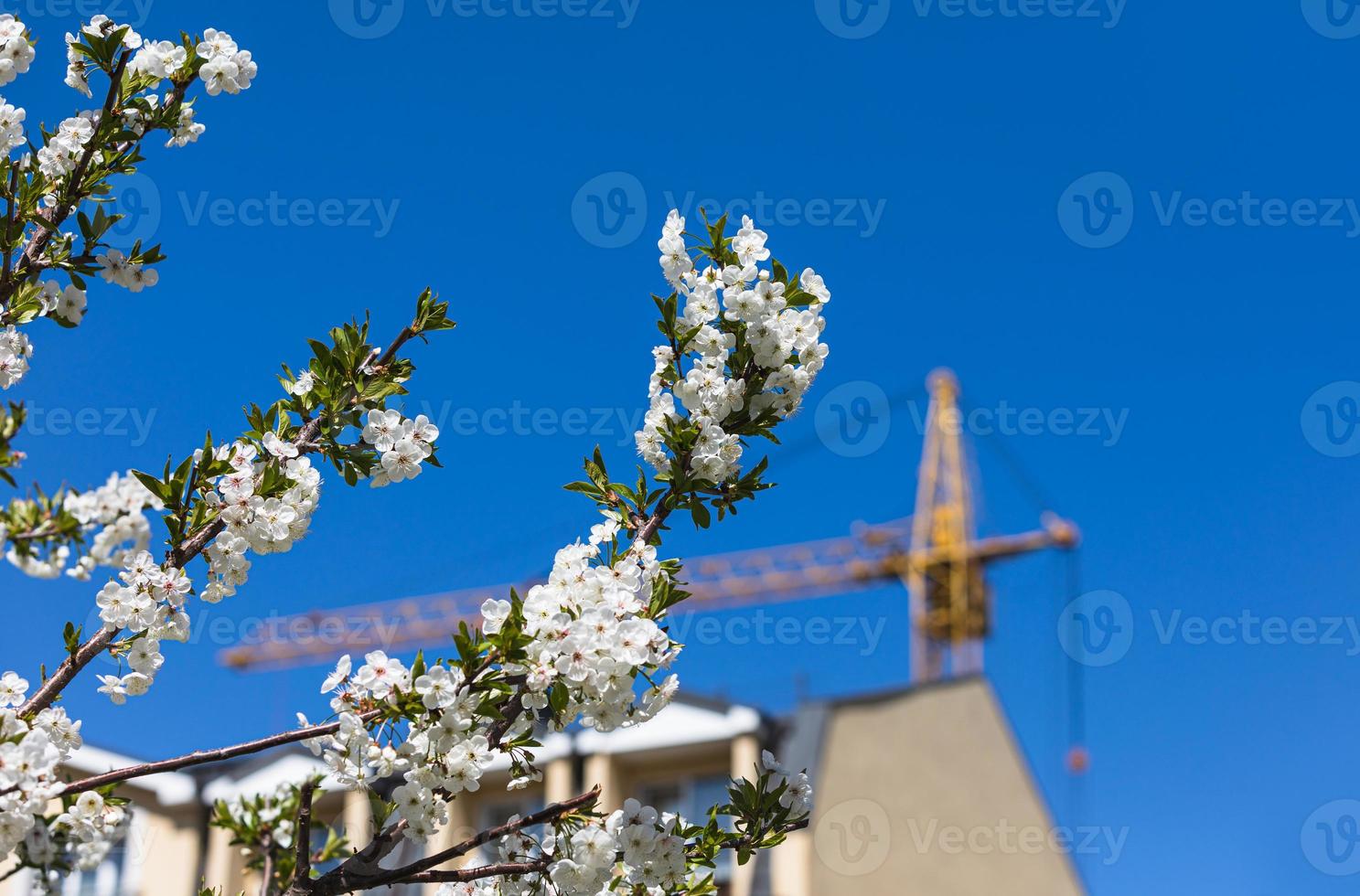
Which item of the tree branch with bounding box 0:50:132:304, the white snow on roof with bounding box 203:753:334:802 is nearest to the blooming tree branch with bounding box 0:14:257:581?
the tree branch with bounding box 0:50:132:304

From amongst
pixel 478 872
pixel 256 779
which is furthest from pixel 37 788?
pixel 256 779

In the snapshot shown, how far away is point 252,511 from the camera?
16.2 feet

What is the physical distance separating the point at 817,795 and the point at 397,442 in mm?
19254

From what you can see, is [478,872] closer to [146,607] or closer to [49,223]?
[146,607]

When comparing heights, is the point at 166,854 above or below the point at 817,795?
below

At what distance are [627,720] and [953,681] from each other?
22.5 m

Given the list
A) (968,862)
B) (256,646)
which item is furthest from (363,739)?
(256,646)

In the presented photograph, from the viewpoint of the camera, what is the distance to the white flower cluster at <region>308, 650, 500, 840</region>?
14.4 ft

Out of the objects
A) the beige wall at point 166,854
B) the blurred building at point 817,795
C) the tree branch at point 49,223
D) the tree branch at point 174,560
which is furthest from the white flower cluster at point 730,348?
the beige wall at point 166,854

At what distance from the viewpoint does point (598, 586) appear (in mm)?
4496

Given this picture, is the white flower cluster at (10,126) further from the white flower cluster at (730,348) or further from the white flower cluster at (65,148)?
the white flower cluster at (730,348)

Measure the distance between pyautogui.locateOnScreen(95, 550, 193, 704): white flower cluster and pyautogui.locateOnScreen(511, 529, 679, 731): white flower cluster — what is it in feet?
3.91

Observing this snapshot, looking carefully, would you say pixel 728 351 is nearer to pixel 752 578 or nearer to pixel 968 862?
pixel 968 862

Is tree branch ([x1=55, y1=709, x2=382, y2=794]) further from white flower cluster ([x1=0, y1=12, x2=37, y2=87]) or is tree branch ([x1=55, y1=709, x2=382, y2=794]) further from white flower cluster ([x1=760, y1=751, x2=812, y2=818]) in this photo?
white flower cluster ([x1=0, y1=12, x2=37, y2=87])
